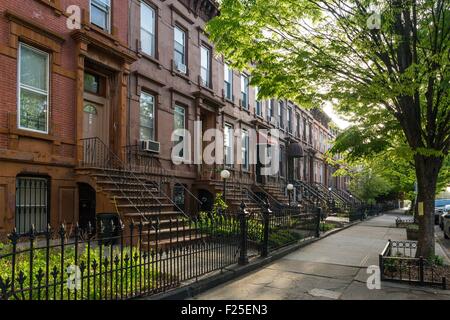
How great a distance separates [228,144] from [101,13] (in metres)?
9.26

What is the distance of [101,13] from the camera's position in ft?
38.5

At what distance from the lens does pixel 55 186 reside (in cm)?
974

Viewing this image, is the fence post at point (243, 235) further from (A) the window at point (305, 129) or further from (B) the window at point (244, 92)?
(A) the window at point (305, 129)

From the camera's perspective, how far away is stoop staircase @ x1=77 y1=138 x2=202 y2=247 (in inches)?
370

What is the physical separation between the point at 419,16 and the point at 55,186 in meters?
9.42

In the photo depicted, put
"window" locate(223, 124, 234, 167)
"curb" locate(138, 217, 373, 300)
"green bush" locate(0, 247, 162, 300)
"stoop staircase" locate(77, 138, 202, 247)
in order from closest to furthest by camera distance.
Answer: "green bush" locate(0, 247, 162, 300) < "curb" locate(138, 217, 373, 300) < "stoop staircase" locate(77, 138, 202, 247) < "window" locate(223, 124, 234, 167)

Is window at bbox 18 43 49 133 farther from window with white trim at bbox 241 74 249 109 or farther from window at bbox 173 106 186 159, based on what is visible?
window with white trim at bbox 241 74 249 109

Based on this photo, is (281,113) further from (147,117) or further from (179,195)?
(147,117)

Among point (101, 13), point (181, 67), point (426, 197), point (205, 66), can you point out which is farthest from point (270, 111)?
point (426, 197)

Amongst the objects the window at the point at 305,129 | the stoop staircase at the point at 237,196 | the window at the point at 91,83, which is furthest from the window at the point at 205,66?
the window at the point at 305,129

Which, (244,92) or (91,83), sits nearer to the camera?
(91,83)

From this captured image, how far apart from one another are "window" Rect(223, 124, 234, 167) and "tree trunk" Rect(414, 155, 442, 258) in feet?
34.6

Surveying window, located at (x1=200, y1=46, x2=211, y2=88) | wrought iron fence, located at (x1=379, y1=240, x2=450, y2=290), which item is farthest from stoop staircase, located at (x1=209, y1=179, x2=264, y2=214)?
wrought iron fence, located at (x1=379, y1=240, x2=450, y2=290)
